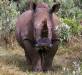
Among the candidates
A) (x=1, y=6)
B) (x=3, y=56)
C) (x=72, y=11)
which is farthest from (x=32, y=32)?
(x=72, y=11)

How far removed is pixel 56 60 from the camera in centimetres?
1075

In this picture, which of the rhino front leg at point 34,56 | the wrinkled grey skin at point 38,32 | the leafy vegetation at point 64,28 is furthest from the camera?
the leafy vegetation at point 64,28

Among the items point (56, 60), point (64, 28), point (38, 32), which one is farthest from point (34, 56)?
point (56, 60)

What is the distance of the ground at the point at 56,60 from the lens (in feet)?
28.9

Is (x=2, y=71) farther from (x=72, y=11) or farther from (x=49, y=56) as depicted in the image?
(x=72, y=11)

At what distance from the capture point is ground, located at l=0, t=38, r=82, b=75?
880 centimetres

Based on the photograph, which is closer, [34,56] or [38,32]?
[38,32]

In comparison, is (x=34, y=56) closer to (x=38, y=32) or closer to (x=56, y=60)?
(x=38, y=32)

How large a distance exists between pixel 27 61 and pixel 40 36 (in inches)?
63.7

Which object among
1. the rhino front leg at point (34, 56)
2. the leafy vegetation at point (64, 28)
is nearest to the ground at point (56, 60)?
the leafy vegetation at point (64, 28)

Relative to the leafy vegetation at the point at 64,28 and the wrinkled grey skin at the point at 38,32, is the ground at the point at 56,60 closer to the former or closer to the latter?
the leafy vegetation at the point at 64,28

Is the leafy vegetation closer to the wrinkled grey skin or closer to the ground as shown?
the ground

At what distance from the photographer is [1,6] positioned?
43.4 ft

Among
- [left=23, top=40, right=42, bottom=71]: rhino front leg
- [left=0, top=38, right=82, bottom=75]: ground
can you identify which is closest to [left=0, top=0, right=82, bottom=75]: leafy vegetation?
[left=0, top=38, right=82, bottom=75]: ground
